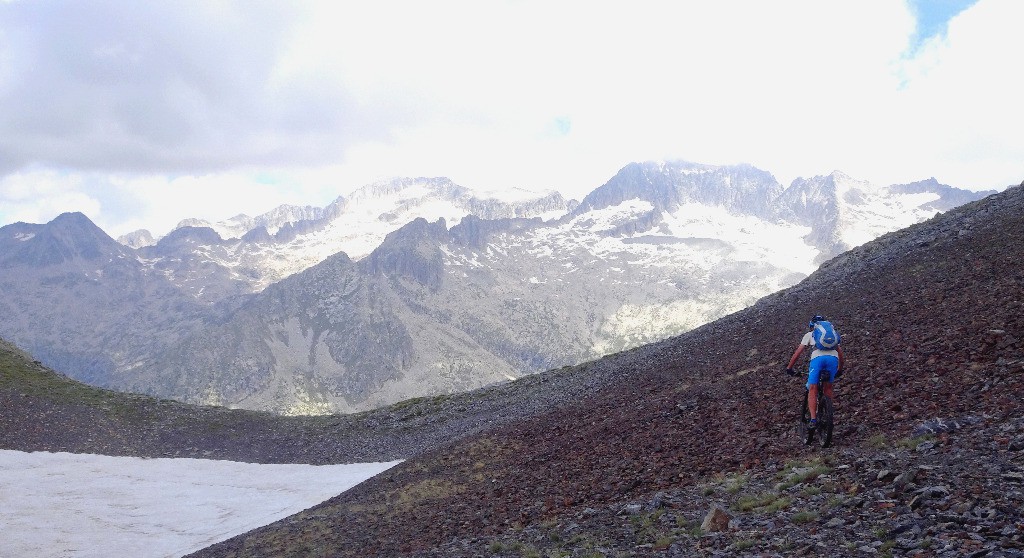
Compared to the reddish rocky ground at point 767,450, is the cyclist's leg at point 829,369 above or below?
above

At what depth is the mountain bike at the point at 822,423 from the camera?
16.4 metres

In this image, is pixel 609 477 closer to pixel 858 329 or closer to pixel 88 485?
pixel 858 329

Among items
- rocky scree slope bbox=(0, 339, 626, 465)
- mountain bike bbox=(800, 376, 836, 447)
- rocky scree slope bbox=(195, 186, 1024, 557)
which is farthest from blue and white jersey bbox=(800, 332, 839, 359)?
rocky scree slope bbox=(0, 339, 626, 465)

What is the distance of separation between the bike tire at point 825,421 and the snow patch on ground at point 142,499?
91.3 feet

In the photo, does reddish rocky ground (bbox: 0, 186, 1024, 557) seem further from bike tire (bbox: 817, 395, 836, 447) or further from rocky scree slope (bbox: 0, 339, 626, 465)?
rocky scree slope (bbox: 0, 339, 626, 465)

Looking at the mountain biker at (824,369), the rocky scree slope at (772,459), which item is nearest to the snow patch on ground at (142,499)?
the rocky scree slope at (772,459)

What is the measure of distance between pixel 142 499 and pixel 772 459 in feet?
131

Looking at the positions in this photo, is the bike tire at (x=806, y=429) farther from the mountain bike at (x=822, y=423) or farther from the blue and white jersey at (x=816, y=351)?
the blue and white jersey at (x=816, y=351)

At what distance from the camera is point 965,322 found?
2292cm

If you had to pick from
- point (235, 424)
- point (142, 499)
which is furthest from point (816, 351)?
point (235, 424)

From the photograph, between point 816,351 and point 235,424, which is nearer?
point 816,351

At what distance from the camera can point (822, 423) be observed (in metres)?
16.7

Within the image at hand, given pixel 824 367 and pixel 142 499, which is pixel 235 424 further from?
pixel 824 367

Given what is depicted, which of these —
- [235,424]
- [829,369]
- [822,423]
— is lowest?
[822,423]
